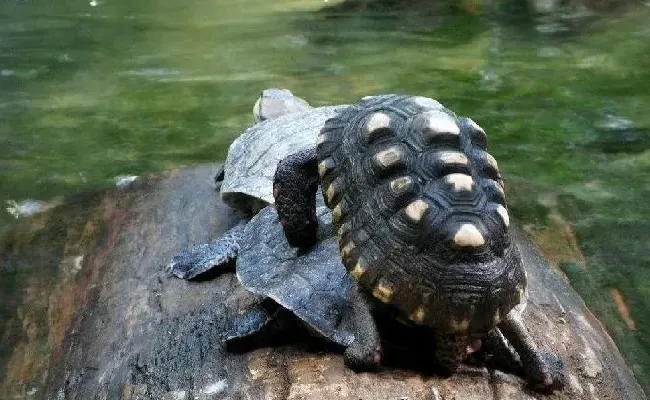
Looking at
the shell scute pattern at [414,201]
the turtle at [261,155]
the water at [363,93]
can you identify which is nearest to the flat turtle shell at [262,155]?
the turtle at [261,155]

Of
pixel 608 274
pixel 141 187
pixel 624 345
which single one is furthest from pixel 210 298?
pixel 608 274

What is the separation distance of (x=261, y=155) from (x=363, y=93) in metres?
3.32

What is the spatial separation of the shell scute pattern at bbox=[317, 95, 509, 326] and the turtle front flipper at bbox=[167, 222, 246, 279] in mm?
793

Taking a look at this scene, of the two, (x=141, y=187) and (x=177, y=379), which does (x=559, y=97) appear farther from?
(x=177, y=379)

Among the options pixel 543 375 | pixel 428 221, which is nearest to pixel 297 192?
pixel 428 221

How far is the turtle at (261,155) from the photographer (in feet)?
9.66

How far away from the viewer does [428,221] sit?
1692 mm

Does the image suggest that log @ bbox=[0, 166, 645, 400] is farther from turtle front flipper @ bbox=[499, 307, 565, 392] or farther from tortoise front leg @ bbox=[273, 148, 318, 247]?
tortoise front leg @ bbox=[273, 148, 318, 247]

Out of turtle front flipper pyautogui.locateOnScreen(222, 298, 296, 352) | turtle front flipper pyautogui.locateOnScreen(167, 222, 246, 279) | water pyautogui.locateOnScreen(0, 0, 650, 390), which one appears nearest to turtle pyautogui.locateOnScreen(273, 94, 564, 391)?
turtle front flipper pyautogui.locateOnScreen(222, 298, 296, 352)

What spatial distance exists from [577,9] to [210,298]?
344 inches

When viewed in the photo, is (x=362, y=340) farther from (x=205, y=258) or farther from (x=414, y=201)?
(x=205, y=258)

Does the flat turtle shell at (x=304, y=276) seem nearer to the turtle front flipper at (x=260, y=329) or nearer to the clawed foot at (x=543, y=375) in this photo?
the turtle front flipper at (x=260, y=329)

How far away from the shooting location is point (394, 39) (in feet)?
27.7

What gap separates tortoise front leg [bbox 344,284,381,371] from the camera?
71.3 inches
